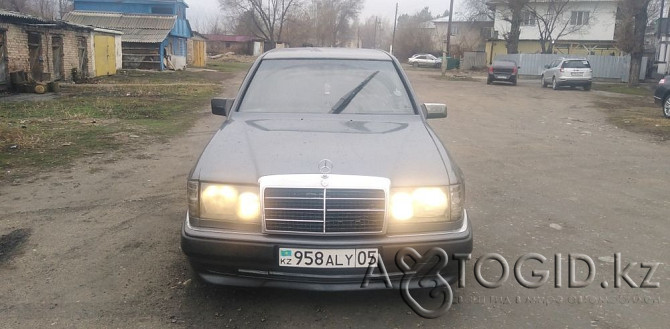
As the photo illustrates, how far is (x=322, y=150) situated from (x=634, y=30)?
1162 inches

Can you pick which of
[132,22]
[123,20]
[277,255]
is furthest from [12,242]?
[123,20]

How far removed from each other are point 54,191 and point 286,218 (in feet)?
14.1

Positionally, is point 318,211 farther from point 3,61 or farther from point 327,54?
point 3,61

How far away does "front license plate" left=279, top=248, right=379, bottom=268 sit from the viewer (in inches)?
120

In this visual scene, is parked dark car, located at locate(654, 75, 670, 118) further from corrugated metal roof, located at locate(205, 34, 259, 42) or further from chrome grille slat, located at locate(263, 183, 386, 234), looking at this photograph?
corrugated metal roof, located at locate(205, 34, 259, 42)

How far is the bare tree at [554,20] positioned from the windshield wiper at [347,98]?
4378 cm

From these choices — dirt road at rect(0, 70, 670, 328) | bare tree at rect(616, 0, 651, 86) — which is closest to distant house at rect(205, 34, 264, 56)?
bare tree at rect(616, 0, 651, 86)

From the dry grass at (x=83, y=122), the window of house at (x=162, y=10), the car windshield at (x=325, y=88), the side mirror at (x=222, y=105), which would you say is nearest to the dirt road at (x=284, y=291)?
the dry grass at (x=83, y=122)

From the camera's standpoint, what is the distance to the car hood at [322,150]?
320 cm

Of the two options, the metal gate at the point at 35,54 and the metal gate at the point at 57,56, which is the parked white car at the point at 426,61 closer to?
the metal gate at the point at 57,56

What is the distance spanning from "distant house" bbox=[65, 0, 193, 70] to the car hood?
34660 mm

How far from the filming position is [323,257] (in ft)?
10.0

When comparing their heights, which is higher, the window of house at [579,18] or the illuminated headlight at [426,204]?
the window of house at [579,18]

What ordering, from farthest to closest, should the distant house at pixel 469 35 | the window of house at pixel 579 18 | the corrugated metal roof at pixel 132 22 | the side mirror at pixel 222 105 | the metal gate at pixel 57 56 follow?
the distant house at pixel 469 35
the window of house at pixel 579 18
the corrugated metal roof at pixel 132 22
the metal gate at pixel 57 56
the side mirror at pixel 222 105
